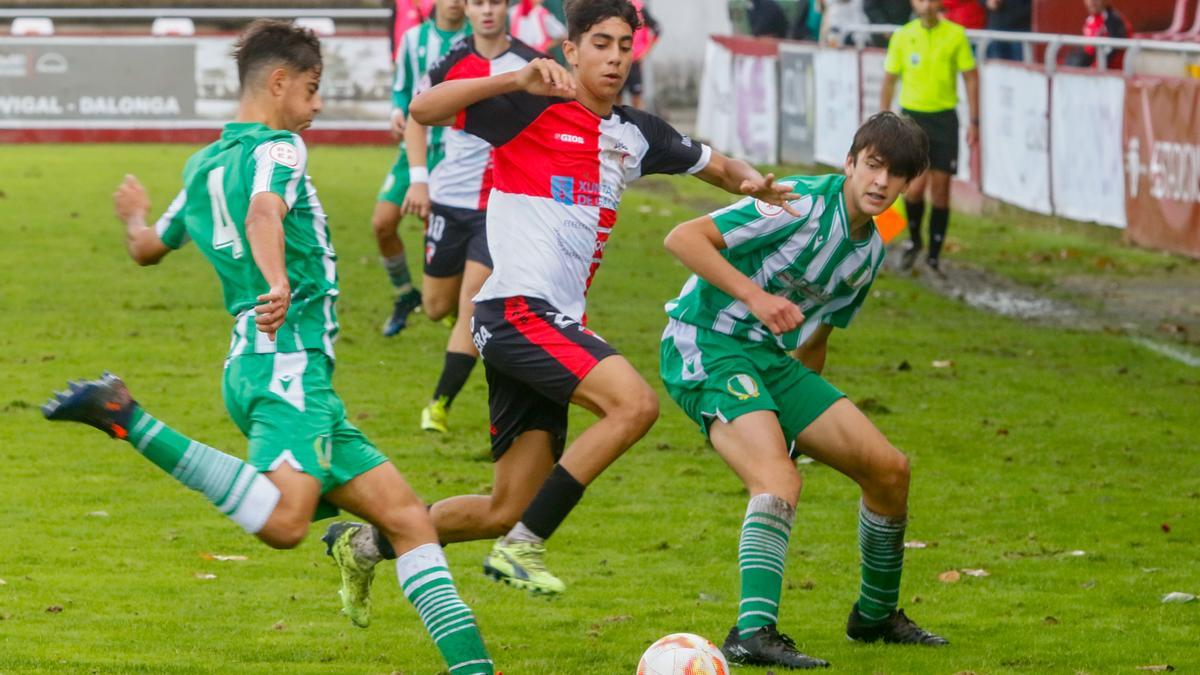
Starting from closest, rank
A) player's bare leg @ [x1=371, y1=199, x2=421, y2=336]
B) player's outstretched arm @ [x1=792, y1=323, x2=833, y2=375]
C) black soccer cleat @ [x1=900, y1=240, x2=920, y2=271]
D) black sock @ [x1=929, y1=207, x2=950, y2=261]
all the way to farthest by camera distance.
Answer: player's outstretched arm @ [x1=792, y1=323, x2=833, y2=375]
player's bare leg @ [x1=371, y1=199, x2=421, y2=336]
black sock @ [x1=929, y1=207, x2=950, y2=261]
black soccer cleat @ [x1=900, y1=240, x2=920, y2=271]

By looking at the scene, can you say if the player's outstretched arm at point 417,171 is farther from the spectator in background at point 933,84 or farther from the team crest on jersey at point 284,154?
the spectator in background at point 933,84

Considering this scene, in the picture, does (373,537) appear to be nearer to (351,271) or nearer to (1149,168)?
(351,271)

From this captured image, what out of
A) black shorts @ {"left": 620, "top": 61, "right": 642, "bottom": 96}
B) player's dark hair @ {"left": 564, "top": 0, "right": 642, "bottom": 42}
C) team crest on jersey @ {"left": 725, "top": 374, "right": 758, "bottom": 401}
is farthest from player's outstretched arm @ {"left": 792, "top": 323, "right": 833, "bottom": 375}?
black shorts @ {"left": 620, "top": 61, "right": 642, "bottom": 96}

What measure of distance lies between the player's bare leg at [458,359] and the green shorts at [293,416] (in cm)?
389

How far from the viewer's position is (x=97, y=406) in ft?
16.8

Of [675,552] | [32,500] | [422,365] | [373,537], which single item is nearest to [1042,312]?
[422,365]

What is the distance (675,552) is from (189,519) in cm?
213

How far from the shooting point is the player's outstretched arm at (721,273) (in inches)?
233

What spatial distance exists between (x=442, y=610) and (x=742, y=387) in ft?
4.55

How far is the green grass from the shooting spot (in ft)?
21.1

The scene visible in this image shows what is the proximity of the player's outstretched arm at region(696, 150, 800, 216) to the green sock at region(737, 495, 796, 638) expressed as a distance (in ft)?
3.24

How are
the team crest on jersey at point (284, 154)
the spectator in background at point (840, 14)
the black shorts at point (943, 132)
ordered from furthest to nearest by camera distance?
the spectator in background at point (840, 14) < the black shorts at point (943, 132) < the team crest on jersey at point (284, 154)

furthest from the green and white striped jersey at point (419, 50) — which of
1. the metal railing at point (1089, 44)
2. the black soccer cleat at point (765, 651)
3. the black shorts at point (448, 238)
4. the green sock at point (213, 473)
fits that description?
the metal railing at point (1089, 44)

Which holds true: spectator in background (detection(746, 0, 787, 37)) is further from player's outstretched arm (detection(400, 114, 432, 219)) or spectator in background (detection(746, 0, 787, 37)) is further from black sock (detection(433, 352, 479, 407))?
black sock (detection(433, 352, 479, 407))
